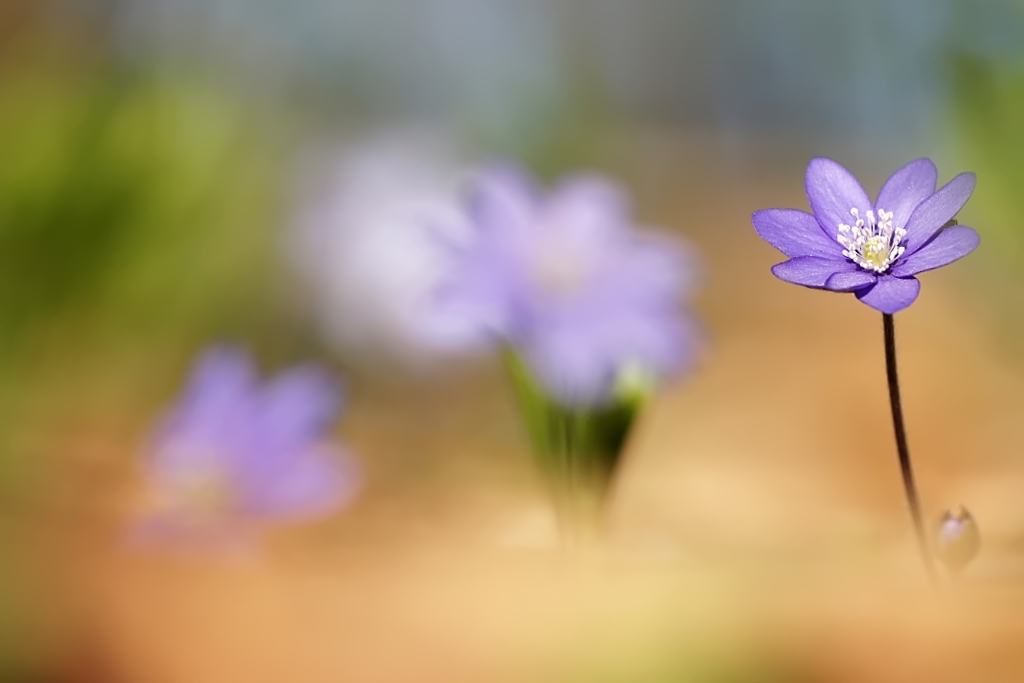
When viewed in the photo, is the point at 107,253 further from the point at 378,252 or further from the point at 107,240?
the point at 378,252

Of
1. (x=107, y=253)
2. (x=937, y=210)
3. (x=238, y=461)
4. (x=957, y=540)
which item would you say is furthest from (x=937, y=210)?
(x=107, y=253)

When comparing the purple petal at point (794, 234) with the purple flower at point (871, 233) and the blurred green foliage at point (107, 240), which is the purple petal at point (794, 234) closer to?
the purple flower at point (871, 233)

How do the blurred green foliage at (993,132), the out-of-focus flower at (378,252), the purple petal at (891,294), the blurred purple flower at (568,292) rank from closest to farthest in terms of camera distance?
the purple petal at (891,294) → the blurred purple flower at (568,292) → the blurred green foliage at (993,132) → the out-of-focus flower at (378,252)

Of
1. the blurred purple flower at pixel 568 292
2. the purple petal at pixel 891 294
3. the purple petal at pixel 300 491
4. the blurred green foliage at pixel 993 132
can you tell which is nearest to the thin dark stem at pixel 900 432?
the purple petal at pixel 891 294

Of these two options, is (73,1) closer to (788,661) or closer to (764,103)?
(764,103)

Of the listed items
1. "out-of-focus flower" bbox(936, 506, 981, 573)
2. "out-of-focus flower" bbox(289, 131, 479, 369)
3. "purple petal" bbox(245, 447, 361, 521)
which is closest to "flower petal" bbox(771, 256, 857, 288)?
"out-of-focus flower" bbox(936, 506, 981, 573)

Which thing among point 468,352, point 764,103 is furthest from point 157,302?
point 764,103

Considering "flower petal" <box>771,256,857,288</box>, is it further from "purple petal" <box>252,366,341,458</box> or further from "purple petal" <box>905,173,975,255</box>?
"purple petal" <box>252,366,341,458</box>
